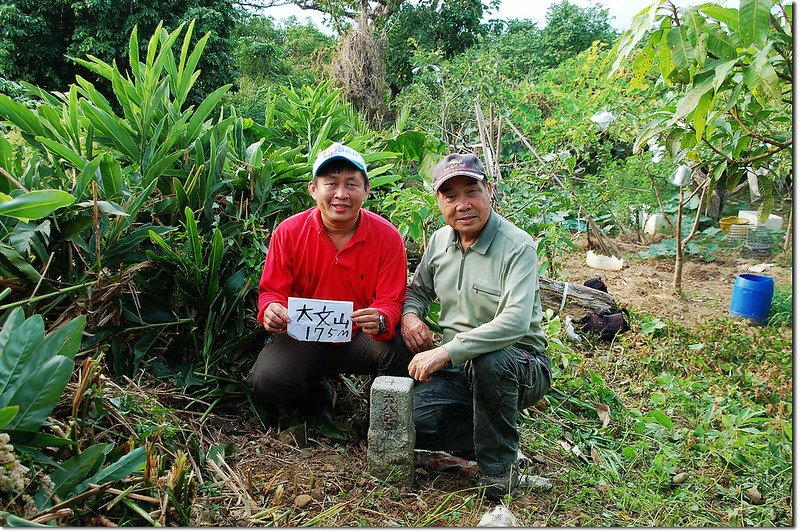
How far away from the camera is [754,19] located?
1751 millimetres

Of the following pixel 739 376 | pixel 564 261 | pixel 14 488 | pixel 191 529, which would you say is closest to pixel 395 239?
pixel 191 529

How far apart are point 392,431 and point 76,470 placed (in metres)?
0.99

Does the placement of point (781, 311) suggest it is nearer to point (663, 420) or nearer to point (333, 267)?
point (663, 420)

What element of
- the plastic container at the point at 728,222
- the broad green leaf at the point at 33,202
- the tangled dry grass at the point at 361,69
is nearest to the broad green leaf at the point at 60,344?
the broad green leaf at the point at 33,202

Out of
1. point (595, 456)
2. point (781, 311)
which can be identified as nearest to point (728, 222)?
point (781, 311)

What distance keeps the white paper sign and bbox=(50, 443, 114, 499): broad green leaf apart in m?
0.86

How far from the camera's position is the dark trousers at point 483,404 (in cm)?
224

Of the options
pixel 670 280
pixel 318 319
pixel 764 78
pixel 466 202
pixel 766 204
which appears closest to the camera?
pixel 764 78

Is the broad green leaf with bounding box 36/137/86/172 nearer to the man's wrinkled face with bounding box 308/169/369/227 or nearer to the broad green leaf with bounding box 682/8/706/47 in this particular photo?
the man's wrinkled face with bounding box 308/169/369/227

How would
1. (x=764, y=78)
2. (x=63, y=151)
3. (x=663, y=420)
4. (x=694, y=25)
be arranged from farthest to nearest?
1. (x=663, y=420)
2. (x=63, y=151)
3. (x=694, y=25)
4. (x=764, y=78)

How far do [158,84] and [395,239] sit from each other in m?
1.41

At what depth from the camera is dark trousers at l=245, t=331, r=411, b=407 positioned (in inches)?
98.4

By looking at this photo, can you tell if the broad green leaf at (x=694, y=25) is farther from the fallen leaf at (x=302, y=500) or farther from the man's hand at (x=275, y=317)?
the fallen leaf at (x=302, y=500)

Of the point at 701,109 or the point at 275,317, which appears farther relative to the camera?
the point at 275,317
